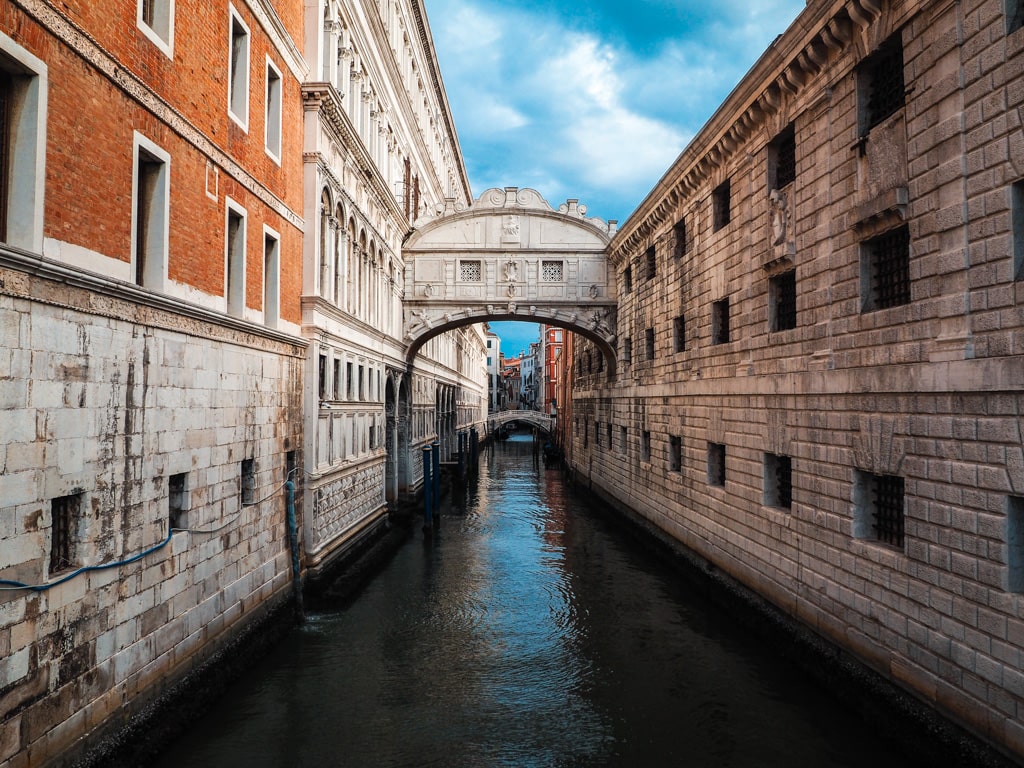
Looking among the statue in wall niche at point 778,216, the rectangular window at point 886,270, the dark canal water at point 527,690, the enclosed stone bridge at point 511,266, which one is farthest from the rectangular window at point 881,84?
the enclosed stone bridge at point 511,266

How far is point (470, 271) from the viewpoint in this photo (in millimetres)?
21953

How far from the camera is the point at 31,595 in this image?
5297mm

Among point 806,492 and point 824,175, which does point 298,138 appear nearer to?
point 824,175

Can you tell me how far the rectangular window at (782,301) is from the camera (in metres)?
10.2

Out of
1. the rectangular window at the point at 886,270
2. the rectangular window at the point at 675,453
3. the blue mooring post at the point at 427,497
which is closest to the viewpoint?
the rectangular window at the point at 886,270

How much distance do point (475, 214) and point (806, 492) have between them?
14814 millimetres

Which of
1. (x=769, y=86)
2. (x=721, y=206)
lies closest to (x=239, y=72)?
(x=769, y=86)

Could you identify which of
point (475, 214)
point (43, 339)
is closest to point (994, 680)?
point (43, 339)

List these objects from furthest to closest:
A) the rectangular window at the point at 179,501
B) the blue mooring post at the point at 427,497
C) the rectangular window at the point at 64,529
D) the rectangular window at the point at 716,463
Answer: the blue mooring post at the point at 427,497 < the rectangular window at the point at 716,463 < the rectangular window at the point at 179,501 < the rectangular window at the point at 64,529

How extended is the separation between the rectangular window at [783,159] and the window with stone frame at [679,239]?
188 inches

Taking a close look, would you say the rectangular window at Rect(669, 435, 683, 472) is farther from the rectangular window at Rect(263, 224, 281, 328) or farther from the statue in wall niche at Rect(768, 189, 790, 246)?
the rectangular window at Rect(263, 224, 281, 328)

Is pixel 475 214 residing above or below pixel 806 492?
above

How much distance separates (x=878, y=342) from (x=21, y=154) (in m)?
7.95

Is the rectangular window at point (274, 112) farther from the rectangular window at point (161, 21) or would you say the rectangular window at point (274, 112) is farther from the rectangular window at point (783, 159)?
the rectangular window at point (783, 159)
